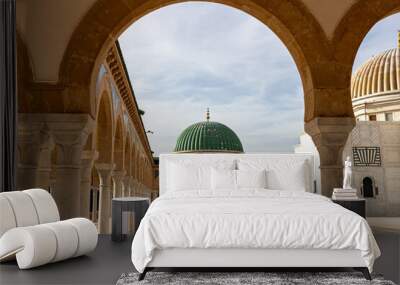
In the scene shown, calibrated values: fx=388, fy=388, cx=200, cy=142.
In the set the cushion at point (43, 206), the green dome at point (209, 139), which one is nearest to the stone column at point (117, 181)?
the cushion at point (43, 206)

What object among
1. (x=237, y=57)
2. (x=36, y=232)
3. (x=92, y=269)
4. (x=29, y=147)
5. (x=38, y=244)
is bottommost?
(x=92, y=269)

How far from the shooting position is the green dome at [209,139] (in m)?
43.8

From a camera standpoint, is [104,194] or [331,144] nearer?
[331,144]

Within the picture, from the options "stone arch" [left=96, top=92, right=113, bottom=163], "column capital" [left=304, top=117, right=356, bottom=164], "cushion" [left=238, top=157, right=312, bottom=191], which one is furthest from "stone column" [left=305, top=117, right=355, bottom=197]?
"stone arch" [left=96, top=92, right=113, bottom=163]

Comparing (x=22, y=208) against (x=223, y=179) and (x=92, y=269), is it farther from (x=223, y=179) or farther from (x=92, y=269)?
(x=223, y=179)

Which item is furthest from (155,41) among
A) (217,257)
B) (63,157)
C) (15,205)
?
(217,257)

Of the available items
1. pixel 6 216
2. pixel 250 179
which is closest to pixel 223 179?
pixel 250 179

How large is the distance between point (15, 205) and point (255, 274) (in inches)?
98.3

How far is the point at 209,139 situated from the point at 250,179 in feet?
128

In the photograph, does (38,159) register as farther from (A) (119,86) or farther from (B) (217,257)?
(A) (119,86)

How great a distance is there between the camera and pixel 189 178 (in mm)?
5504

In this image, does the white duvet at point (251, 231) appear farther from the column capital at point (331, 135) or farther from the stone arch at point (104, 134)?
the stone arch at point (104, 134)

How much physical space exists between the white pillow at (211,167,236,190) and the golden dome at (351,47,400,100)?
84.2 ft

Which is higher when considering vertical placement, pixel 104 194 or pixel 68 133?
pixel 68 133
